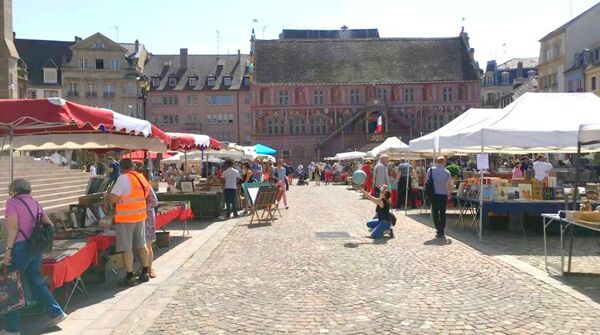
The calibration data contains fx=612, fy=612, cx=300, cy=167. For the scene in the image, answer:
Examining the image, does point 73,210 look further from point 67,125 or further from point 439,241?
point 439,241

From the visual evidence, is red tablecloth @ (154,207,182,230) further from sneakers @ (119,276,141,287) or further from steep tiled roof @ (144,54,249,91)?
steep tiled roof @ (144,54,249,91)

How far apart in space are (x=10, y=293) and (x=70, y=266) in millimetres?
1158

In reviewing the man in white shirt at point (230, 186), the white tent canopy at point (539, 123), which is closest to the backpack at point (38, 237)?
the white tent canopy at point (539, 123)

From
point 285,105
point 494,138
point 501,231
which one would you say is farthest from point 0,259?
point 285,105

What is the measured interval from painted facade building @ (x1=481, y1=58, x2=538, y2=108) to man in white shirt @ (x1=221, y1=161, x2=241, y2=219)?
266 ft

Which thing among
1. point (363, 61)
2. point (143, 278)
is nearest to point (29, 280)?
point (143, 278)

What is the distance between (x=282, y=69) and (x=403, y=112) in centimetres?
1476

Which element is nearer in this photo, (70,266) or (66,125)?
(70,266)

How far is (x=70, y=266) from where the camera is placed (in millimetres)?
6871

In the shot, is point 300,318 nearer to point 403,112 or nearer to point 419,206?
point 419,206

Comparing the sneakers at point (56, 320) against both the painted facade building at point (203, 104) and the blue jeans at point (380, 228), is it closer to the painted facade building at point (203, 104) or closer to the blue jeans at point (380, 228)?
the blue jeans at point (380, 228)

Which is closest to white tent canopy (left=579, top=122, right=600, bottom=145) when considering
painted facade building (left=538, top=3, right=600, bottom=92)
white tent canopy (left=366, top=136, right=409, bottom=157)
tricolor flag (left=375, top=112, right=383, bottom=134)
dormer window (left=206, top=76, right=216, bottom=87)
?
white tent canopy (left=366, top=136, right=409, bottom=157)

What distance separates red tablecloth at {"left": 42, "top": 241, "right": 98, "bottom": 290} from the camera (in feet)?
21.1

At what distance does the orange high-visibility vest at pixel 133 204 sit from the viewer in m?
8.10
